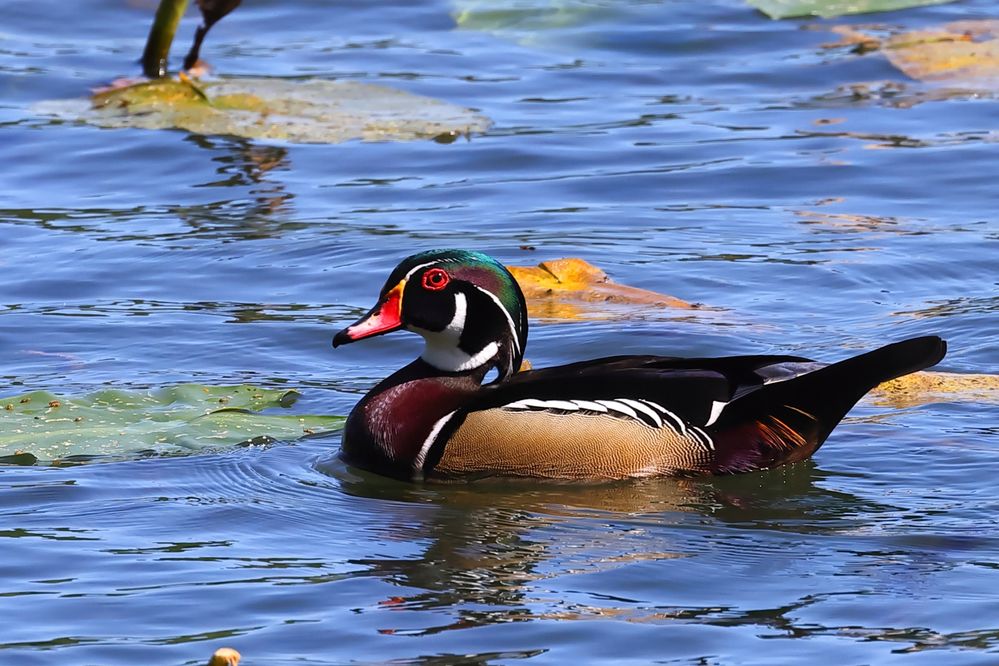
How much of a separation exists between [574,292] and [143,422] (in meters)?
2.81

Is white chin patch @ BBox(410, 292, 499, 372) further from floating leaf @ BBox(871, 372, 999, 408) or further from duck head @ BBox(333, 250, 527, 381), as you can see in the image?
floating leaf @ BBox(871, 372, 999, 408)

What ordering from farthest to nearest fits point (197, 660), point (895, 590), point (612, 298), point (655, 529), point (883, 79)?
point (883, 79)
point (612, 298)
point (655, 529)
point (895, 590)
point (197, 660)

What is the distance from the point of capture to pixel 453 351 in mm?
7543

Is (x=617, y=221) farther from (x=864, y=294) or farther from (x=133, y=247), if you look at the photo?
(x=133, y=247)

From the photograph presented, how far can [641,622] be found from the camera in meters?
5.61

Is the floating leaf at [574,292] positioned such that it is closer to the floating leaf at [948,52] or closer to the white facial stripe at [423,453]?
the white facial stripe at [423,453]

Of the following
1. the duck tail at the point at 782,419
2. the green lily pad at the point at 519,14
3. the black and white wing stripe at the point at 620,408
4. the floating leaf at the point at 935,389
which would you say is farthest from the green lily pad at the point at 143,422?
the green lily pad at the point at 519,14

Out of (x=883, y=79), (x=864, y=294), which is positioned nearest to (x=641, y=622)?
(x=864, y=294)

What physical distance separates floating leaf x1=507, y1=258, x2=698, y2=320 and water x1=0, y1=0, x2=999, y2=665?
0.54 feet

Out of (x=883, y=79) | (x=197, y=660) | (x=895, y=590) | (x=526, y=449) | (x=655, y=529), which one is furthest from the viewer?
(x=883, y=79)

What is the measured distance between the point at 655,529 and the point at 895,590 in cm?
98

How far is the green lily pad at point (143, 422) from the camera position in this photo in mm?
7070

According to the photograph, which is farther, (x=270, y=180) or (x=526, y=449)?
(x=270, y=180)

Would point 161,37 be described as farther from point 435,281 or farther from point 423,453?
point 423,453
